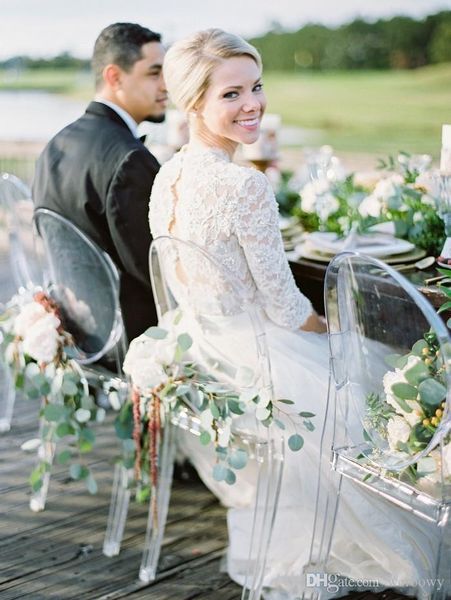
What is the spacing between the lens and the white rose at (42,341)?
215 centimetres

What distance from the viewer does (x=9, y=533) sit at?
2.28 meters

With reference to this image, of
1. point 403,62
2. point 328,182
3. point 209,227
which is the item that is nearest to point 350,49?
point 403,62

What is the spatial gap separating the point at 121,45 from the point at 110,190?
546mm

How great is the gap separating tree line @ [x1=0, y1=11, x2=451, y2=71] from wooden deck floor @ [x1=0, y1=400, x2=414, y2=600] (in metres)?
9.27

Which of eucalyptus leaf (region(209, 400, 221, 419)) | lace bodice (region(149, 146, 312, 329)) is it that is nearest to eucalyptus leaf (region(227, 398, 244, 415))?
eucalyptus leaf (region(209, 400, 221, 419))

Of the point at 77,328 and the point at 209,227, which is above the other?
the point at 209,227

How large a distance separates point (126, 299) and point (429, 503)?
117 cm

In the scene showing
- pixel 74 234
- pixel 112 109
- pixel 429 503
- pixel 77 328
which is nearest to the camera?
pixel 429 503

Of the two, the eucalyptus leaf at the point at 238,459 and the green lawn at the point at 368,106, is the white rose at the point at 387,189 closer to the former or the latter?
the eucalyptus leaf at the point at 238,459

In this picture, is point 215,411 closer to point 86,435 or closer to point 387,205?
point 86,435

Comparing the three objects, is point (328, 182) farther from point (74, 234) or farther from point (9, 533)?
point (9, 533)

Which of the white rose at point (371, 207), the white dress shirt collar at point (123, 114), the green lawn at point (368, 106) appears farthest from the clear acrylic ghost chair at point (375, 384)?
the green lawn at point (368, 106)

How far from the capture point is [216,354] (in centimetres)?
Answer: 200

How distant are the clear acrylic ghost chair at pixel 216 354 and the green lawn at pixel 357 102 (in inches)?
366
